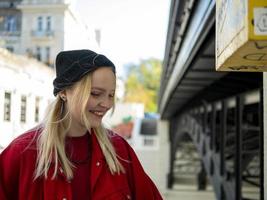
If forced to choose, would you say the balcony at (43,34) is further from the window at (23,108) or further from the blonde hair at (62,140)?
the blonde hair at (62,140)

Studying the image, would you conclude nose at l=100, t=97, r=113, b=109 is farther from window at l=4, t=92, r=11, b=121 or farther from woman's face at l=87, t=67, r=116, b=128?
window at l=4, t=92, r=11, b=121

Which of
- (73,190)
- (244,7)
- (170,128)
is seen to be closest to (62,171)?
(73,190)

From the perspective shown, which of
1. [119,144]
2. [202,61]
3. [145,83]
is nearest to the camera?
[119,144]

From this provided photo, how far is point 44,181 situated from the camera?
→ 6.91 feet

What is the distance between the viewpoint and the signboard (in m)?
1.29

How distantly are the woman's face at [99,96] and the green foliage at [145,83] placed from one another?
3617cm

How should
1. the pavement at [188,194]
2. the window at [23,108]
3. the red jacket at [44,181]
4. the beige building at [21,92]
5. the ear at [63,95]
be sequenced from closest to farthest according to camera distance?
the red jacket at [44,181], the ear at [63,95], the beige building at [21,92], the window at [23,108], the pavement at [188,194]

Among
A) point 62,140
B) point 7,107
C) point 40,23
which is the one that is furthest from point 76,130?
point 40,23

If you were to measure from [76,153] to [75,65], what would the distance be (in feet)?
1.19

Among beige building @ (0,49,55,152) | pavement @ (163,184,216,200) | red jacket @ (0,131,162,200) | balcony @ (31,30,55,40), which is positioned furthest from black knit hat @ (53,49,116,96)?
pavement @ (163,184,216,200)

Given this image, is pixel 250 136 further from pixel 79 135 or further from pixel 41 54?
pixel 79 135

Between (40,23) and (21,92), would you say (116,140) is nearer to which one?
(21,92)

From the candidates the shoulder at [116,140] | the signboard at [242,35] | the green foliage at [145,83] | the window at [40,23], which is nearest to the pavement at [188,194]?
the green foliage at [145,83]

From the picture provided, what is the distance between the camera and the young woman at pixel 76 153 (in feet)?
6.97
